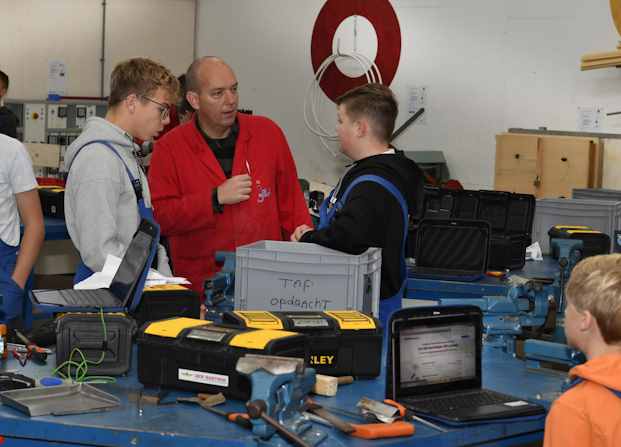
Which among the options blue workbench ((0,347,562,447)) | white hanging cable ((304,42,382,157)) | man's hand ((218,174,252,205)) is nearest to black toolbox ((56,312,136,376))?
blue workbench ((0,347,562,447))

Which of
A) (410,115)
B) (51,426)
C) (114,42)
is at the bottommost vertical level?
(51,426)

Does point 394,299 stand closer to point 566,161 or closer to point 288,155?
point 288,155

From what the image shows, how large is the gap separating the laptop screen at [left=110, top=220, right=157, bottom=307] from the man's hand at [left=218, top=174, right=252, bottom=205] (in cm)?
97

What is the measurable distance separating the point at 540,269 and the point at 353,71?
3931 mm

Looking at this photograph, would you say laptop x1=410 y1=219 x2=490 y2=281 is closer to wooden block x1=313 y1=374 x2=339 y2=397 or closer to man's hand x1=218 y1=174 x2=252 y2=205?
man's hand x1=218 y1=174 x2=252 y2=205

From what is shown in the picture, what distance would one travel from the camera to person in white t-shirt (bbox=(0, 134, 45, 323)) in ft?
12.3

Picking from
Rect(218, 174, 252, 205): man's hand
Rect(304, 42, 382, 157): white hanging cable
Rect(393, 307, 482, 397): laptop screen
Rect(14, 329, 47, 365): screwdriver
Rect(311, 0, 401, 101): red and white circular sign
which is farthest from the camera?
Rect(304, 42, 382, 157): white hanging cable

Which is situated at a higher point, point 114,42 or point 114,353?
point 114,42

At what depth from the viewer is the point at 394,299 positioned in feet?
11.7

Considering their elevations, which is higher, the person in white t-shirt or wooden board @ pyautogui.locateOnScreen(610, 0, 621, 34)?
wooden board @ pyautogui.locateOnScreen(610, 0, 621, 34)

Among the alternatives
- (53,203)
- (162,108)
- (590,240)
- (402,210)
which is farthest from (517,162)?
(162,108)

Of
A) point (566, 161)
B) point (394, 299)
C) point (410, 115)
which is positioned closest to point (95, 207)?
point (394, 299)

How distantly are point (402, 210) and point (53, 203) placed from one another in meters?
2.57

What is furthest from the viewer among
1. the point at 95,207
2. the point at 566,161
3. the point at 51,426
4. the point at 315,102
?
the point at 315,102
